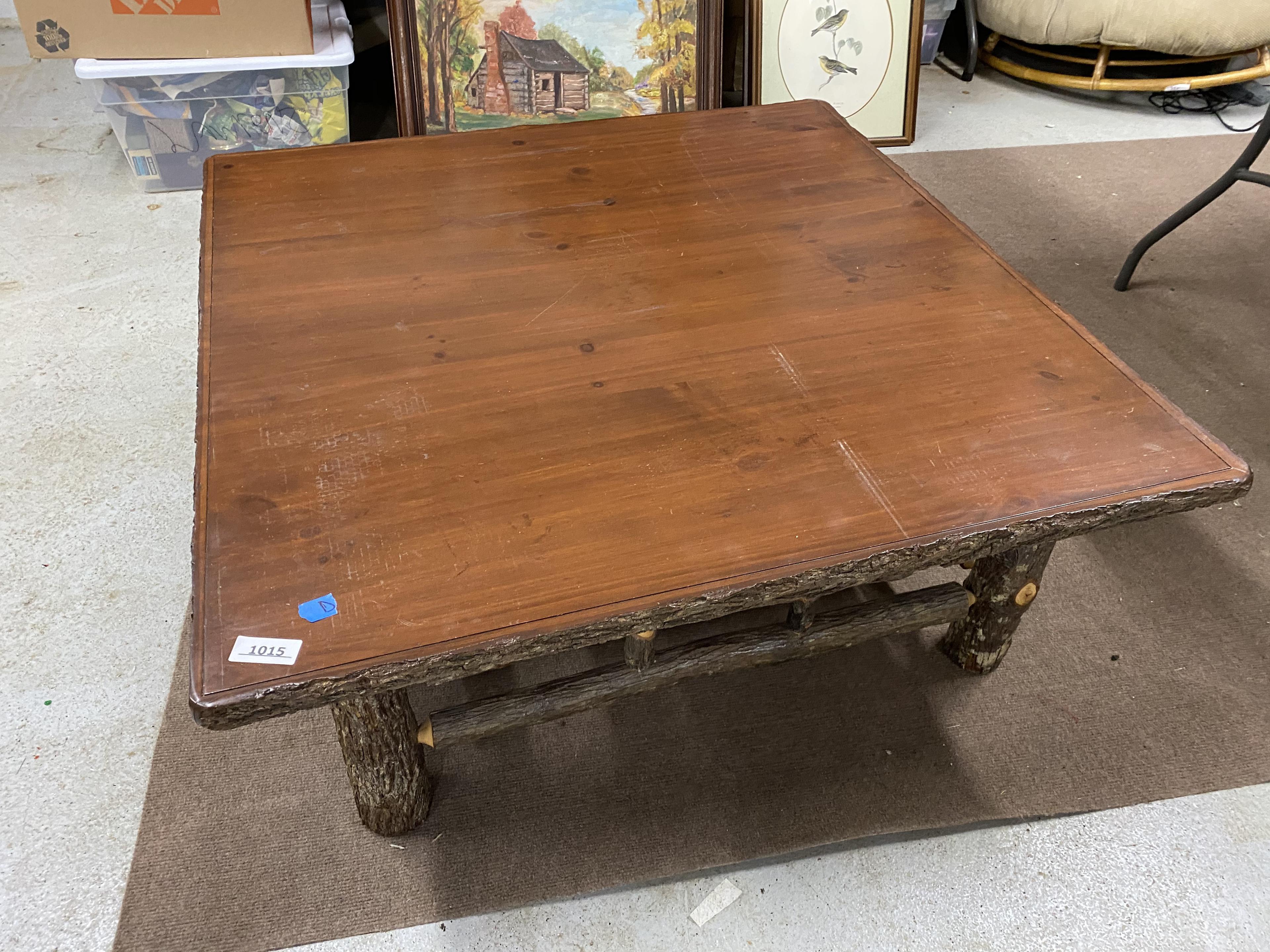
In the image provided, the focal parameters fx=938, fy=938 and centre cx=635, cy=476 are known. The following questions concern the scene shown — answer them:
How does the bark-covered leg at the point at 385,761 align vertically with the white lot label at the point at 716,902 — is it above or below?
above

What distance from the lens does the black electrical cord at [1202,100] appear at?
2895mm

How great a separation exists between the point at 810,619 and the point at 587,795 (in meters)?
0.36

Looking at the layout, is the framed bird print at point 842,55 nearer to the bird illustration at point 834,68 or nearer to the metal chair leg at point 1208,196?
the bird illustration at point 834,68

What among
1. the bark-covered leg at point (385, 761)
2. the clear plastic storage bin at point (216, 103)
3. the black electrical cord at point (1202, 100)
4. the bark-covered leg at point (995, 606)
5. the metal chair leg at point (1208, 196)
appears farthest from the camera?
the black electrical cord at point (1202, 100)

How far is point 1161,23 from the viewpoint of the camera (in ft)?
8.66

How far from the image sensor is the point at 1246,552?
1.53 m

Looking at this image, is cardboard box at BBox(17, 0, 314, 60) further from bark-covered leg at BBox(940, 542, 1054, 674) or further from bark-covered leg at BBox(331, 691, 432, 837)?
bark-covered leg at BBox(940, 542, 1054, 674)

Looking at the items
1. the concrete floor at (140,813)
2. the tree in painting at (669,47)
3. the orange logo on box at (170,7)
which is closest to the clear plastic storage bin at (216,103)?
the orange logo on box at (170,7)

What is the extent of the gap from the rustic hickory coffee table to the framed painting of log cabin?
983 millimetres

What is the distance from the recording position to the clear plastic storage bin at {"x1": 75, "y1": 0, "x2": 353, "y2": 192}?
7.25 feet

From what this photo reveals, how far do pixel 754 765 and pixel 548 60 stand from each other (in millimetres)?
1916

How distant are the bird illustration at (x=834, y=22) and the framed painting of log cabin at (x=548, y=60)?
29 cm

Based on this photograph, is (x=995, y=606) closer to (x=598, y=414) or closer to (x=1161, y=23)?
(x=598, y=414)

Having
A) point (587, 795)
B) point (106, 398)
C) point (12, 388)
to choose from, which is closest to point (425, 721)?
point (587, 795)
